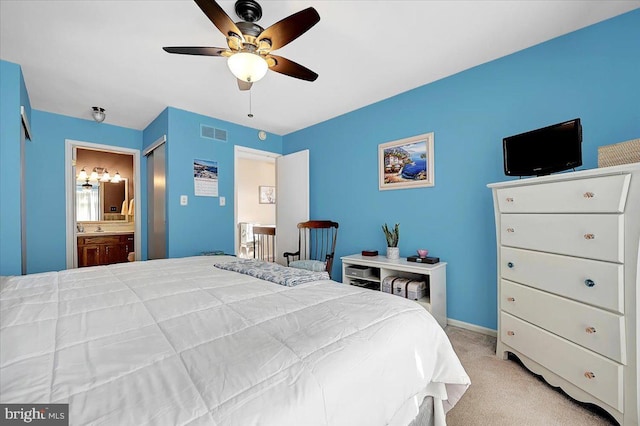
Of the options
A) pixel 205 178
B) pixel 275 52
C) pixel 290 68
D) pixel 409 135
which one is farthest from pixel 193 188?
pixel 409 135

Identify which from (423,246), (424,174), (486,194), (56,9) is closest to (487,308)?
(423,246)

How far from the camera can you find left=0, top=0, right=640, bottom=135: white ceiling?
6.07 feet

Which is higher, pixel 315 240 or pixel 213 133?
pixel 213 133

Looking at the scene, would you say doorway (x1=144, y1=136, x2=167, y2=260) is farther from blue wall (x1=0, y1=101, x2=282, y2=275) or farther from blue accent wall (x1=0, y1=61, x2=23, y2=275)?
blue accent wall (x1=0, y1=61, x2=23, y2=275)

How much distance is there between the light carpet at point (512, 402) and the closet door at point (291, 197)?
9.20ft

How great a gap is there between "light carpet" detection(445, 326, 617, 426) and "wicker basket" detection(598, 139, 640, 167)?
1385 mm

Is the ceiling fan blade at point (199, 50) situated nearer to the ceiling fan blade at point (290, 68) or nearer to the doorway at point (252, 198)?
the ceiling fan blade at point (290, 68)

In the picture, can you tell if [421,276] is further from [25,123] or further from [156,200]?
[25,123]

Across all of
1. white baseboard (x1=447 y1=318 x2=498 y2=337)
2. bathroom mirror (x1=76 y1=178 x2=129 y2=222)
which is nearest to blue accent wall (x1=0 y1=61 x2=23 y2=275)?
bathroom mirror (x1=76 y1=178 x2=129 y2=222)

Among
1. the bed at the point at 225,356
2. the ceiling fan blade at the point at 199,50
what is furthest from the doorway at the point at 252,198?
the bed at the point at 225,356

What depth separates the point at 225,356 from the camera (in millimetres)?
764

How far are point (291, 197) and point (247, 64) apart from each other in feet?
8.78

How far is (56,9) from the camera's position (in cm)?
183

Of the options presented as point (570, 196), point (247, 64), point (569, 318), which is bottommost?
point (569, 318)
